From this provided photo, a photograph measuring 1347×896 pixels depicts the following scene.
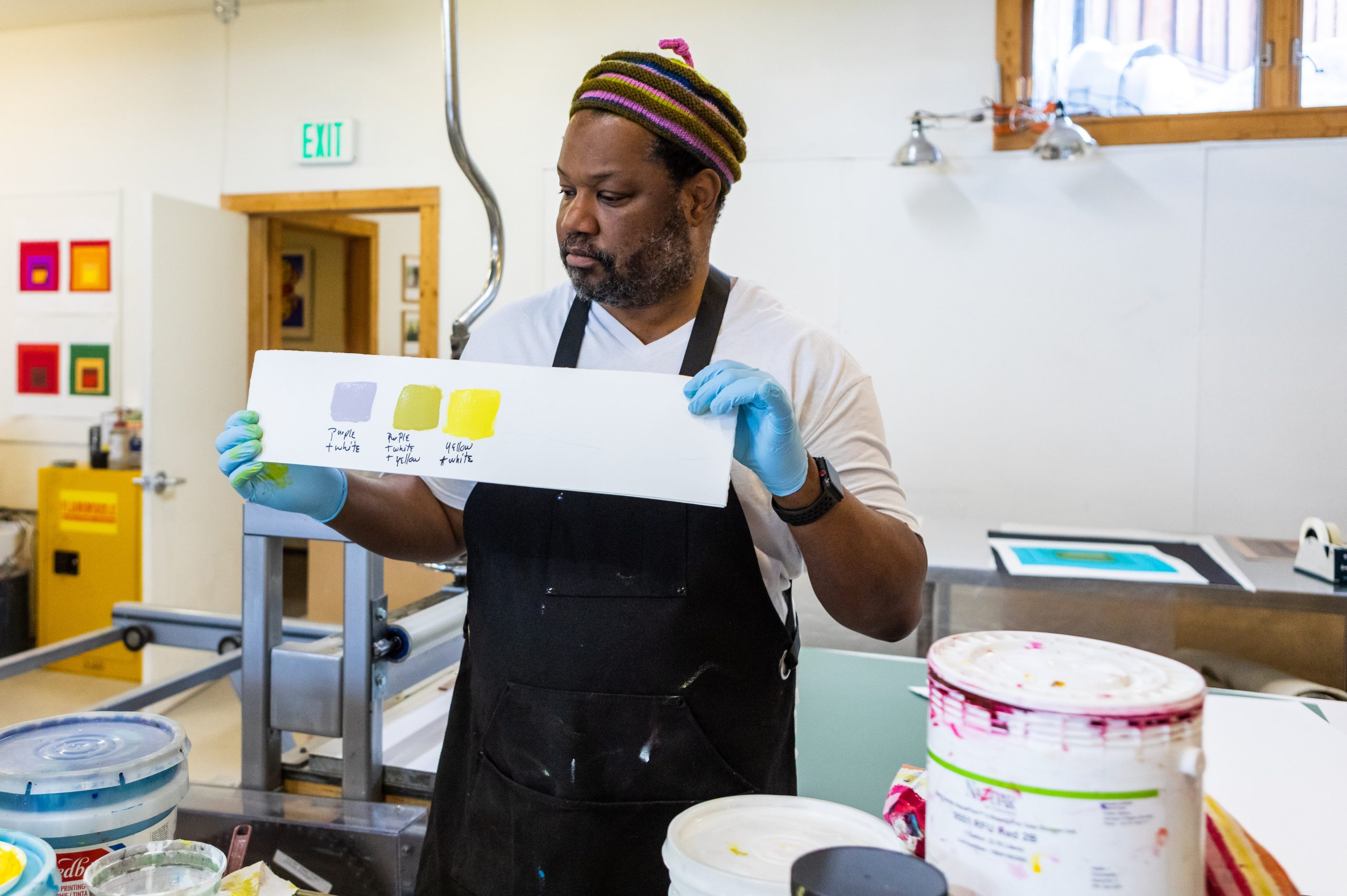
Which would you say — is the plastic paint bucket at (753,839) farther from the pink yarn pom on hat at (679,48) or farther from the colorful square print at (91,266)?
the colorful square print at (91,266)

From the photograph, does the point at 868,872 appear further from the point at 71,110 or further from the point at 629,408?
the point at 71,110

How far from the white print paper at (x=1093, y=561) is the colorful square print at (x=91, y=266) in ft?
13.1

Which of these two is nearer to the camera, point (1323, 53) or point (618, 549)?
point (618, 549)

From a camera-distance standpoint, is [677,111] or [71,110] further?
[71,110]

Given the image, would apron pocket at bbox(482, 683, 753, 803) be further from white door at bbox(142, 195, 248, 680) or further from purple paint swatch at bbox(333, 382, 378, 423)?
white door at bbox(142, 195, 248, 680)

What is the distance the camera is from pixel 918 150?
3.13 m

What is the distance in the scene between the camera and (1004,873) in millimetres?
531

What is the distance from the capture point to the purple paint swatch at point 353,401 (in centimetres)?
105

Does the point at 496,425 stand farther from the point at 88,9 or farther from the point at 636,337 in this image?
the point at 88,9

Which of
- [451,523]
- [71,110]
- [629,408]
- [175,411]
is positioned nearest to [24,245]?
[71,110]

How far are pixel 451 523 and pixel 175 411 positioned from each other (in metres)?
2.99

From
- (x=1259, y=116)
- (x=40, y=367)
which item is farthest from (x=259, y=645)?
(x=40, y=367)

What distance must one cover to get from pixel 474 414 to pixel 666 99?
18.4 inches

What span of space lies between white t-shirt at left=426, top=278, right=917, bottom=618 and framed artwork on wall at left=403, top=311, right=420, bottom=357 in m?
4.80
